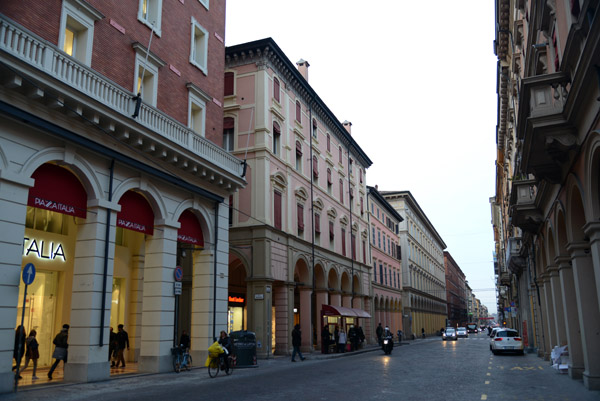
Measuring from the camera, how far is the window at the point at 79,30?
15303 mm

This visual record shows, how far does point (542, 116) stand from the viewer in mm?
11117

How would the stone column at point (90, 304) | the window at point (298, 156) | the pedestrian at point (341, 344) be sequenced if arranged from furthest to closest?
1. the window at point (298, 156)
2. the pedestrian at point (341, 344)
3. the stone column at point (90, 304)

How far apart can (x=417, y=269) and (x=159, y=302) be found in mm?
60504

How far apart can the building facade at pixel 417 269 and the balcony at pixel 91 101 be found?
50.3 meters

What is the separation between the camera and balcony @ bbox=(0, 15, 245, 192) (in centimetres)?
1251

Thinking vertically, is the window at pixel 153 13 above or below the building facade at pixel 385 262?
above

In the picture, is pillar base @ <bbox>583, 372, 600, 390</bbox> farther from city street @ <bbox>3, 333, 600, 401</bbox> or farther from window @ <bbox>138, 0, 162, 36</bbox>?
window @ <bbox>138, 0, 162, 36</bbox>

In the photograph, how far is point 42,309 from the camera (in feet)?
59.0

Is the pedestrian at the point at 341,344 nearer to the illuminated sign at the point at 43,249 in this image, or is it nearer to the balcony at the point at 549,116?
the illuminated sign at the point at 43,249

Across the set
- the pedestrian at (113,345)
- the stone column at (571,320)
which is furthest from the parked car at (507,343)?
the pedestrian at (113,345)

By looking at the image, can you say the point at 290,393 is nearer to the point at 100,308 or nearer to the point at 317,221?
the point at 100,308

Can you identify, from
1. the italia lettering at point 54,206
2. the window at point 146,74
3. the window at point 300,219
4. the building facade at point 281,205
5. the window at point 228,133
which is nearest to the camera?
the italia lettering at point 54,206

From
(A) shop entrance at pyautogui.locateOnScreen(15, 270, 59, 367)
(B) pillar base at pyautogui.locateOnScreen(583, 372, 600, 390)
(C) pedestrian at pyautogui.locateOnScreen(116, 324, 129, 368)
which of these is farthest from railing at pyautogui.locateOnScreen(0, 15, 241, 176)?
(B) pillar base at pyautogui.locateOnScreen(583, 372, 600, 390)

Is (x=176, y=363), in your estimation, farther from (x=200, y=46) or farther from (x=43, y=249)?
(x=200, y=46)
